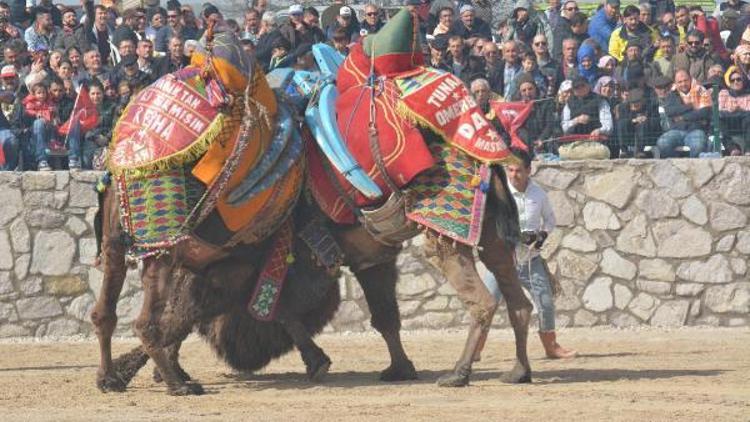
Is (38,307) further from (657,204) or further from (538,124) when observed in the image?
(657,204)

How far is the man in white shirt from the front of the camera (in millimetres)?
13117

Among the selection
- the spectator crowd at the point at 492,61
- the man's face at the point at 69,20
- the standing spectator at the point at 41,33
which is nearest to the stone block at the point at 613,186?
the spectator crowd at the point at 492,61

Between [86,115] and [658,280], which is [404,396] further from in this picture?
[86,115]

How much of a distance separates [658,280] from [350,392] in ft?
17.6

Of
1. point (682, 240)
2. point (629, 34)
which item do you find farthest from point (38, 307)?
point (629, 34)

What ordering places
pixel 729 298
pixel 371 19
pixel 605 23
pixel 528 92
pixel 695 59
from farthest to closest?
pixel 605 23 → pixel 371 19 → pixel 695 59 → pixel 528 92 → pixel 729 298

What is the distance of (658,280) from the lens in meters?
15.7

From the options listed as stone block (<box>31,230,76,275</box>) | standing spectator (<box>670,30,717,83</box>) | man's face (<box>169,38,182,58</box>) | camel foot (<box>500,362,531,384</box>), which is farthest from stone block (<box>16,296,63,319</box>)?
standing spectator (<box>670,30,717,83</box>)

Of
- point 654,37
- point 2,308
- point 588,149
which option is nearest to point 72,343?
point 2,308

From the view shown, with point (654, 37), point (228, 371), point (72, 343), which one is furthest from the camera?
point (654, 37)

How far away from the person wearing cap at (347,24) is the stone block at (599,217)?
12.4ft

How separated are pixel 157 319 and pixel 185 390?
1.69ft

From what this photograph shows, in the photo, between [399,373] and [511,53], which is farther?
[511,53]

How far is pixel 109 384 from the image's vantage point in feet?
37.7
